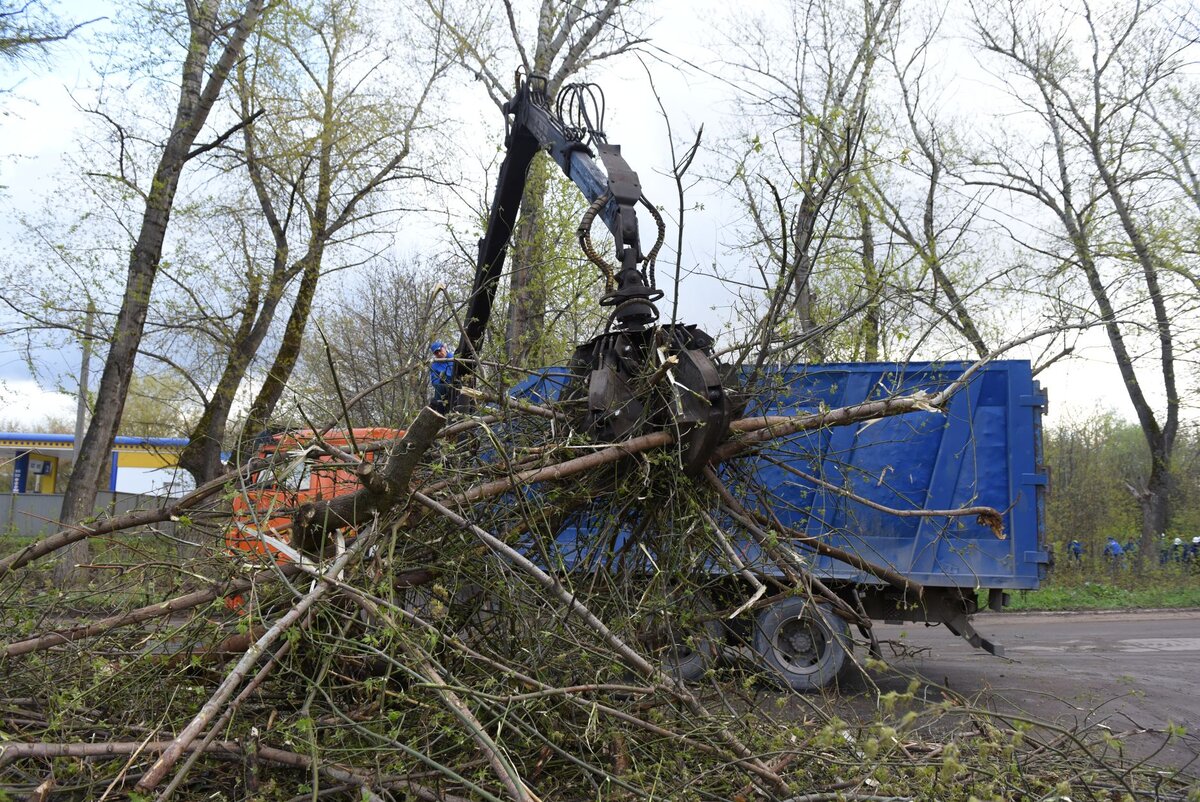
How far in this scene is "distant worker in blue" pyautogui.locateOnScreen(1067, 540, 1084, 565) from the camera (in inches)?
698

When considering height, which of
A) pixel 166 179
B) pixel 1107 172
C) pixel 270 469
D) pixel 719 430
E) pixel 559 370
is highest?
pixel 1107 172

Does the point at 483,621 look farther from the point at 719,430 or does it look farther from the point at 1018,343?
the point at 1018,343

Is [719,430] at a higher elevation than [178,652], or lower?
higher

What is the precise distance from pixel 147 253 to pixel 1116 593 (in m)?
16.3

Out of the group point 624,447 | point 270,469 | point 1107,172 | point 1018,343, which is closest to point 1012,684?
point 1018,343

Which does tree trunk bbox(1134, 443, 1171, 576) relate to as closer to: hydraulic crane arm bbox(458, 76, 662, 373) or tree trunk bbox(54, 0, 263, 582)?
hydraulic crane arm bbox(458, 76, 662, 373)

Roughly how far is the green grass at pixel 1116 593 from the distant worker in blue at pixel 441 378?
10.8 metres

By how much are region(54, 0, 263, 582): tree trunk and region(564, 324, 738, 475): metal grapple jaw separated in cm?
986

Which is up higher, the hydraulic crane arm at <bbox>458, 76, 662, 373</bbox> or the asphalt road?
the hydraulic crane arm at <bbox>458, 76, 662, 373</bbox>

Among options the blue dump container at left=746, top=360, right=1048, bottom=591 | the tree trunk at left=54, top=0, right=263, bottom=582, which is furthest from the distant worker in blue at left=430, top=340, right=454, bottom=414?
the tree trunk at left=54, top=0, right=263, bottom=582

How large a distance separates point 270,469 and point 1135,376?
2134 cm

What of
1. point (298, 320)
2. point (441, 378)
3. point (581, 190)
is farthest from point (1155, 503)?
point (441, 378)

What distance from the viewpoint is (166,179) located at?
40.8ft

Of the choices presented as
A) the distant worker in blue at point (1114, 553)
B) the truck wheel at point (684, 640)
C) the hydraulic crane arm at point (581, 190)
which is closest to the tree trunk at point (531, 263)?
the hydraulic crane arm at point (581, 190)
